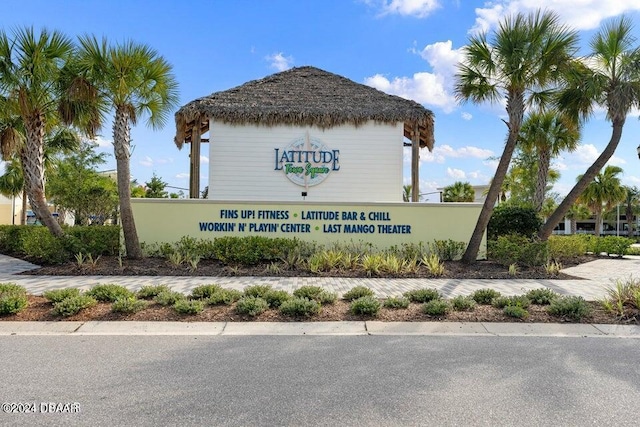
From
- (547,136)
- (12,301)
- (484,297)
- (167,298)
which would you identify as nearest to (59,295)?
(12,301)

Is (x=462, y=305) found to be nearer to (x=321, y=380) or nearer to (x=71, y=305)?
(x=321, y=380)

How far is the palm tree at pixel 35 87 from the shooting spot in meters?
11.1

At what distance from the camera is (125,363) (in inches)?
184

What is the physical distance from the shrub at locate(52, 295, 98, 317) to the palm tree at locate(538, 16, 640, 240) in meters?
13.6

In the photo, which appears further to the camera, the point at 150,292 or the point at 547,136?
the point at 547,136

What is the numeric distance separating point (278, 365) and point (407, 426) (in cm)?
179

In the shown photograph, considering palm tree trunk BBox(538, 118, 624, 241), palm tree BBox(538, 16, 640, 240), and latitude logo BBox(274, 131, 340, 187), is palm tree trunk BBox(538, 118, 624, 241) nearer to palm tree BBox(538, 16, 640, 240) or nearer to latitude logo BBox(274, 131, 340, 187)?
palm tree BBox(538, 16, 640, 240)

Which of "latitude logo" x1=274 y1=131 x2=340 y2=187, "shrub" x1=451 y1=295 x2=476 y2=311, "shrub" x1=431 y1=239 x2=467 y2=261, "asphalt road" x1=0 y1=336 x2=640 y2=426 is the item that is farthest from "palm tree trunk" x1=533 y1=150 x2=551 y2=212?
"asphalt road" x1=0 y1=336 x2=640 y2=426

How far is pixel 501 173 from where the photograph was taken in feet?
40.5

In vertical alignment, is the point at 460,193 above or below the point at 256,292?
above

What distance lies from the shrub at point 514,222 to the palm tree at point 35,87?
13412mm

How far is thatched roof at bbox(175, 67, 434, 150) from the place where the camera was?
621 inches

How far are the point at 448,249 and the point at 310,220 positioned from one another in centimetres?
441

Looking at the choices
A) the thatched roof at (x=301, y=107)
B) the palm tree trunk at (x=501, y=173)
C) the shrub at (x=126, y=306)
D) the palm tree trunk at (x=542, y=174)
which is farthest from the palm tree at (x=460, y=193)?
the shrub at (x=126, y=306)
